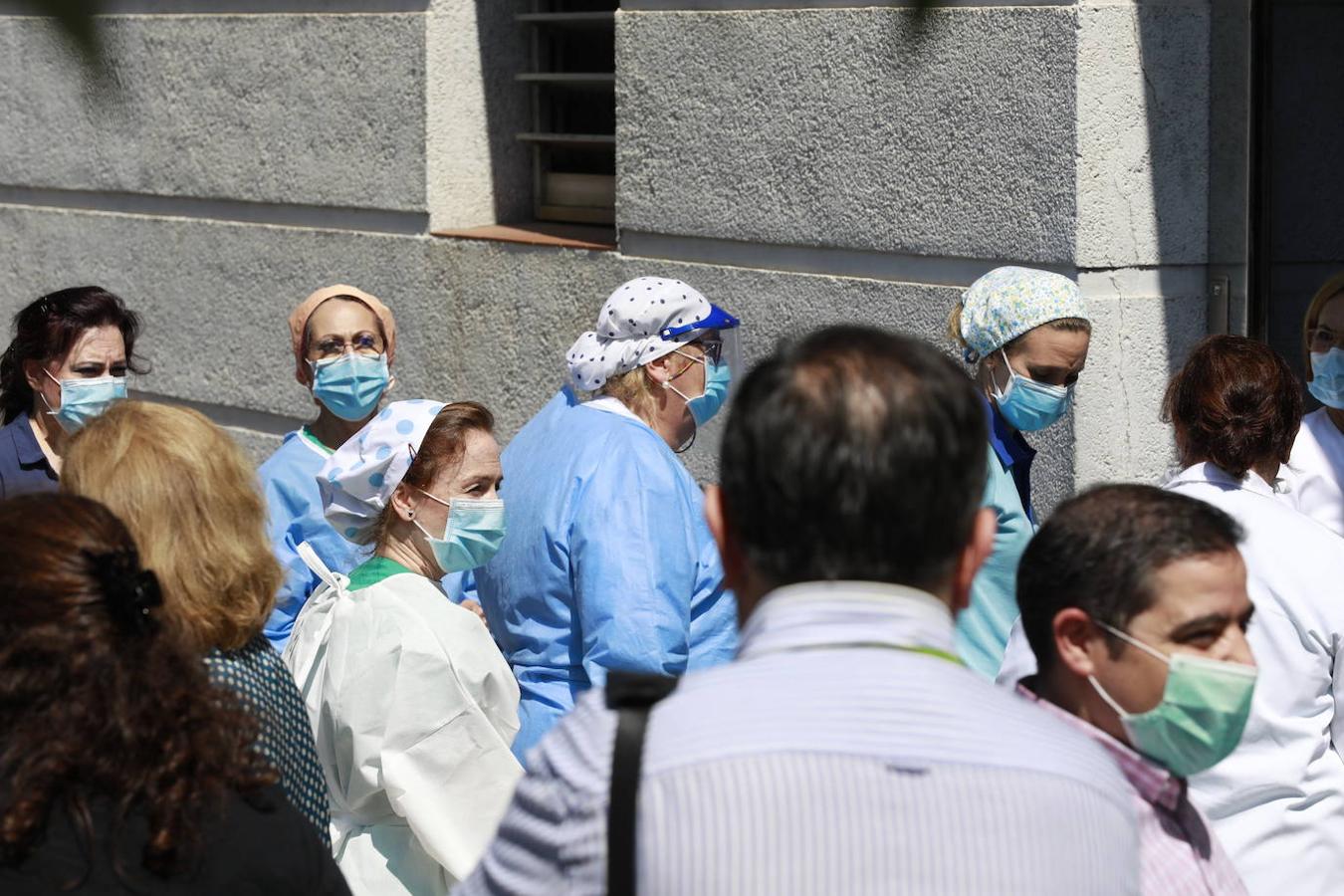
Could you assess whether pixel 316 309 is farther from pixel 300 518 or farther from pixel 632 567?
pixel 632 567

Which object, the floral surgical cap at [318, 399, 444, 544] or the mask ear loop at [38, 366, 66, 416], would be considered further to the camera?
the mask ear loop at [38, 366, 66, 416]

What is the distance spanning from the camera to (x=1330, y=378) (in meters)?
4.26

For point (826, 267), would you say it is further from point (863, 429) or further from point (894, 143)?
point (863, 429)

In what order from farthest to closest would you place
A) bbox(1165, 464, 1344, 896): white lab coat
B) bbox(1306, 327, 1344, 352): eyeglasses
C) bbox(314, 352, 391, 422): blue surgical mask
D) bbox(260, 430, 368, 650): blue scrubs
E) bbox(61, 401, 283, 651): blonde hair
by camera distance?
Result: bbox(314, 352, 391, 422): blue surgical mask < bbox(1306, 327, 1344, 352): eyeglasses < bbox(260, 430, 368, 650): blue scrubs < bbox(1165, 464, 1344, 896): white lab coat < bbox(61, 401, 283, 651): blonde hair

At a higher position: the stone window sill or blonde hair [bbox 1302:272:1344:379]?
the stone window sill

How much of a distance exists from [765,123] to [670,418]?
5.82 ft

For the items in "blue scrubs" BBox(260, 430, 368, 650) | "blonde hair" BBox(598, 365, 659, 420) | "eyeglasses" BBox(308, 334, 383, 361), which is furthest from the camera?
"eyeglasses" BBox(308, 334, 383, 361)

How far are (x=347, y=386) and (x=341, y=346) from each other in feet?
0.51

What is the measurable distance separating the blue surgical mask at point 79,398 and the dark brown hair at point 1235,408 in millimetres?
2549

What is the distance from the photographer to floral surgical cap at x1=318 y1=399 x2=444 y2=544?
3.31 metres

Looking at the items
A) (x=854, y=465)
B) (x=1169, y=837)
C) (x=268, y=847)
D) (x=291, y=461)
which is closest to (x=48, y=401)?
(x=291, y=461)

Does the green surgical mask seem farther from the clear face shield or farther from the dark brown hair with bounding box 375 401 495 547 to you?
the clear face shield

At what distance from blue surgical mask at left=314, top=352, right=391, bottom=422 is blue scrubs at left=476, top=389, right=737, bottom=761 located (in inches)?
45.3

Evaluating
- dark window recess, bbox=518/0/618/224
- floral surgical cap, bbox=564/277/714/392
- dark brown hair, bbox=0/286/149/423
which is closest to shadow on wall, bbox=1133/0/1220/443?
floral surgical cap, bbox=564/277/714/392
